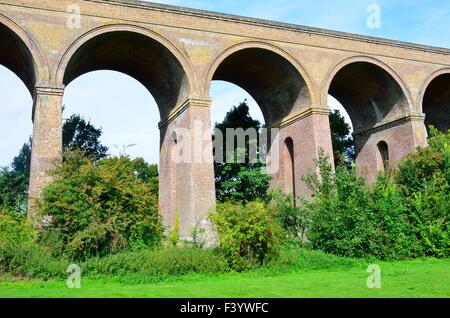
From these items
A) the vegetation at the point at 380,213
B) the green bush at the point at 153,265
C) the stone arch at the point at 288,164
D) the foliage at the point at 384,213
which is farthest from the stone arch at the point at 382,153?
the green bush at the point at 153,265

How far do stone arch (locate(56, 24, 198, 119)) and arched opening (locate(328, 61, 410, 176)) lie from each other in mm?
7118

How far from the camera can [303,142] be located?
19.9m

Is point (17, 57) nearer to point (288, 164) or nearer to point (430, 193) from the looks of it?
point (288, 164)

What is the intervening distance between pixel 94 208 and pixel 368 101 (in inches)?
619

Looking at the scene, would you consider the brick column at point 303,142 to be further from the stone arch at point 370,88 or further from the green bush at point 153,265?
the green bush at point 153,265

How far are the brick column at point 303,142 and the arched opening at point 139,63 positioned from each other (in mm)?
5393

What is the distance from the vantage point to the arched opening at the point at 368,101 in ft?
69.9

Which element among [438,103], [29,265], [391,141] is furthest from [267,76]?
[29,265]

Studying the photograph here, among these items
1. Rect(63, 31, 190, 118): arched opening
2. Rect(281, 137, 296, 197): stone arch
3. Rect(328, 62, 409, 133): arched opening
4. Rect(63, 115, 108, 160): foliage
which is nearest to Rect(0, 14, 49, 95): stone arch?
Rect(63, 31, 190, 118): arched opening

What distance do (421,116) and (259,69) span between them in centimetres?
767

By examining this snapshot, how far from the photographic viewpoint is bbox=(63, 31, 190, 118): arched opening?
680 inches

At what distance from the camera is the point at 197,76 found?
17484 millimetres
